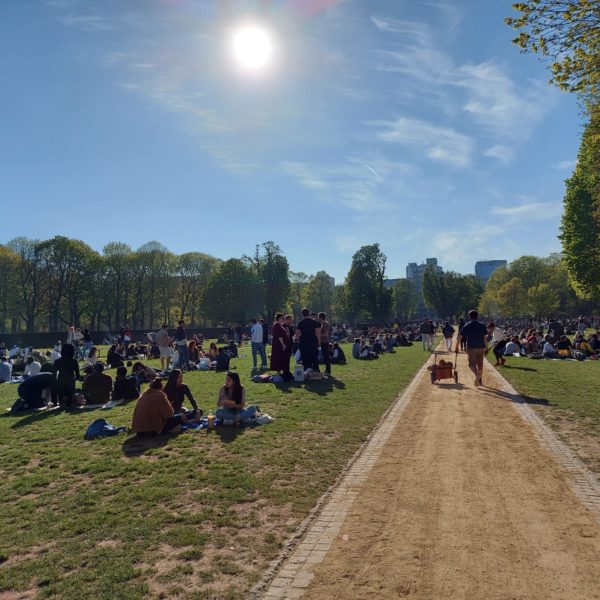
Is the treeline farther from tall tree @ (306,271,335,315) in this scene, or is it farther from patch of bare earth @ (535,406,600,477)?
patch of bare earth @ (535,406,600,477)

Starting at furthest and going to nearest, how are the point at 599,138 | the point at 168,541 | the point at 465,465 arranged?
the point at 599,138, the point at 465,465, the point at 168,541

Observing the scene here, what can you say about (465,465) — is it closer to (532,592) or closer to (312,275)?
(532,592)

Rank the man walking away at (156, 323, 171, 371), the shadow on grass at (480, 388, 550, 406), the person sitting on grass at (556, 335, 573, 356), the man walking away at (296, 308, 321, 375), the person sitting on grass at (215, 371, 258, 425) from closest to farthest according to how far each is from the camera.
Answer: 1. the person sitting on grass at (215, 371, 258, 425)
2. the shadow on grass at (480, 388, 550, 406)
3. the man walking away at (296, 308, 321, 375)
4. the man walking away at (156, 323, 171, 371)
5. the person sitting on grass at (556, 335, 573, 356)

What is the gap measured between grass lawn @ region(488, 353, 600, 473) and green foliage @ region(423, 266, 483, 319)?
213 ft

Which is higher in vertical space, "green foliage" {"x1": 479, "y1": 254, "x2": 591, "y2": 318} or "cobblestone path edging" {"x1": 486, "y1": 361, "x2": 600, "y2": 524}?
"green foliage" {"x1": 479, "y1": 254, "x2": 591, "y2": 318}

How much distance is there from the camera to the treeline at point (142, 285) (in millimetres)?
56781

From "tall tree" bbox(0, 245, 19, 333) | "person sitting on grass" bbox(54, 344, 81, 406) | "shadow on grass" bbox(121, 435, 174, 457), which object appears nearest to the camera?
"shadow on grass" bbox(121, 435, 174, 457)

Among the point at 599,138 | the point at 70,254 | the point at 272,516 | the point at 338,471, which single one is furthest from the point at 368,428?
the point at 70,254

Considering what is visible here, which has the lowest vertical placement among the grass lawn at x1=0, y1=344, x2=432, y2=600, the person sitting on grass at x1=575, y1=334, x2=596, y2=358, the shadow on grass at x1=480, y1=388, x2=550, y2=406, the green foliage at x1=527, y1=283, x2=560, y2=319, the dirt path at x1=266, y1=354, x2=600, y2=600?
the grass lawn at x1=0, y1=344, x2=432, y2=600

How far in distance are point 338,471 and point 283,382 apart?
8.50 meters

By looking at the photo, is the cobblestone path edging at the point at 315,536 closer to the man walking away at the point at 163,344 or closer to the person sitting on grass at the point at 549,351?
the man walking away at the point at 163,344

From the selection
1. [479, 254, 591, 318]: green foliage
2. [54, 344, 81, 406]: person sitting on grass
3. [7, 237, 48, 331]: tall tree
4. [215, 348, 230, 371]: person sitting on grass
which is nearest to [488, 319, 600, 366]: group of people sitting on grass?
[215, 348, 230, 371]: person sitting on grass

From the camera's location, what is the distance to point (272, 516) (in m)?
5.21

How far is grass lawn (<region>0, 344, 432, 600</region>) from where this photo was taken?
160 inches
